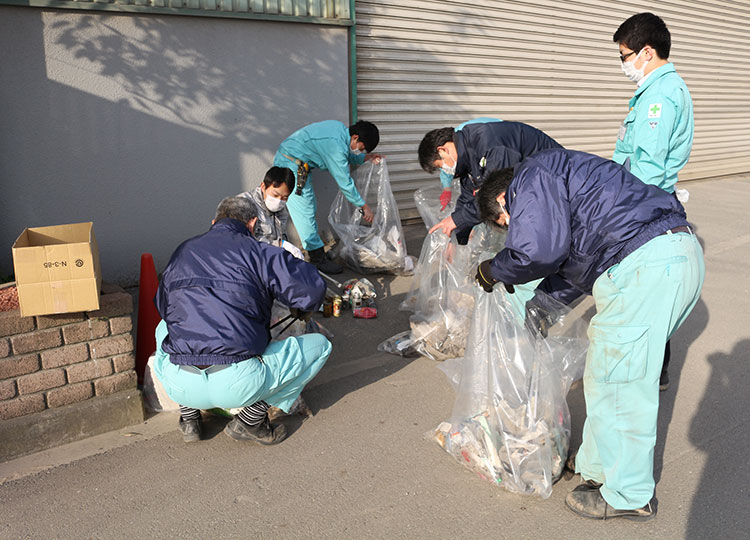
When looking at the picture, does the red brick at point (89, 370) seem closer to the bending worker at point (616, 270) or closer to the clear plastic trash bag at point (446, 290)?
the clear plastic trash bag at point (446, 290)

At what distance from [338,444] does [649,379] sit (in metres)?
1.52

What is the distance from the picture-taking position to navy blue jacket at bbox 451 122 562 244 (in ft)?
12.8

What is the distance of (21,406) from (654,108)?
364cm

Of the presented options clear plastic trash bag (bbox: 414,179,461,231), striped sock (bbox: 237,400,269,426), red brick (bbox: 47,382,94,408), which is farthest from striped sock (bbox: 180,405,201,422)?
clear plastic trash bag (bbox: 414,179,461,231)

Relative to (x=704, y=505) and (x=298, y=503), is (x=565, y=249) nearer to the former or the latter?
(x=704, y=505)

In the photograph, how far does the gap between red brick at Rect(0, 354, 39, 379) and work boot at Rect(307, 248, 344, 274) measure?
298 cm

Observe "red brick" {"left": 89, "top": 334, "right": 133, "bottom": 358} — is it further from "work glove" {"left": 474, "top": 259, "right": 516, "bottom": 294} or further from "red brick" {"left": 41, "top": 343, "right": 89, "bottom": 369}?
"work glove" {"left": 474, "top": 259, "right": 516, "bottom": 294}

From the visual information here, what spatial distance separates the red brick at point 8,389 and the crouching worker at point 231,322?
67 cm

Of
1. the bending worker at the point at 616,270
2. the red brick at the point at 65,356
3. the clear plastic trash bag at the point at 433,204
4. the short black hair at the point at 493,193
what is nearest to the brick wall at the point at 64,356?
the red brick at the point at 65,356

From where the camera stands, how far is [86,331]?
308 cm

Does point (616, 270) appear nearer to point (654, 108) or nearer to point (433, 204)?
point (654, 108)

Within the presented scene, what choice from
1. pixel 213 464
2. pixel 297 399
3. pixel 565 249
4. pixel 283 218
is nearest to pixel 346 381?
pixel 297 399

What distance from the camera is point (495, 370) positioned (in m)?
2.87

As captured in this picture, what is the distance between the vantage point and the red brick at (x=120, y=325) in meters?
3.15
